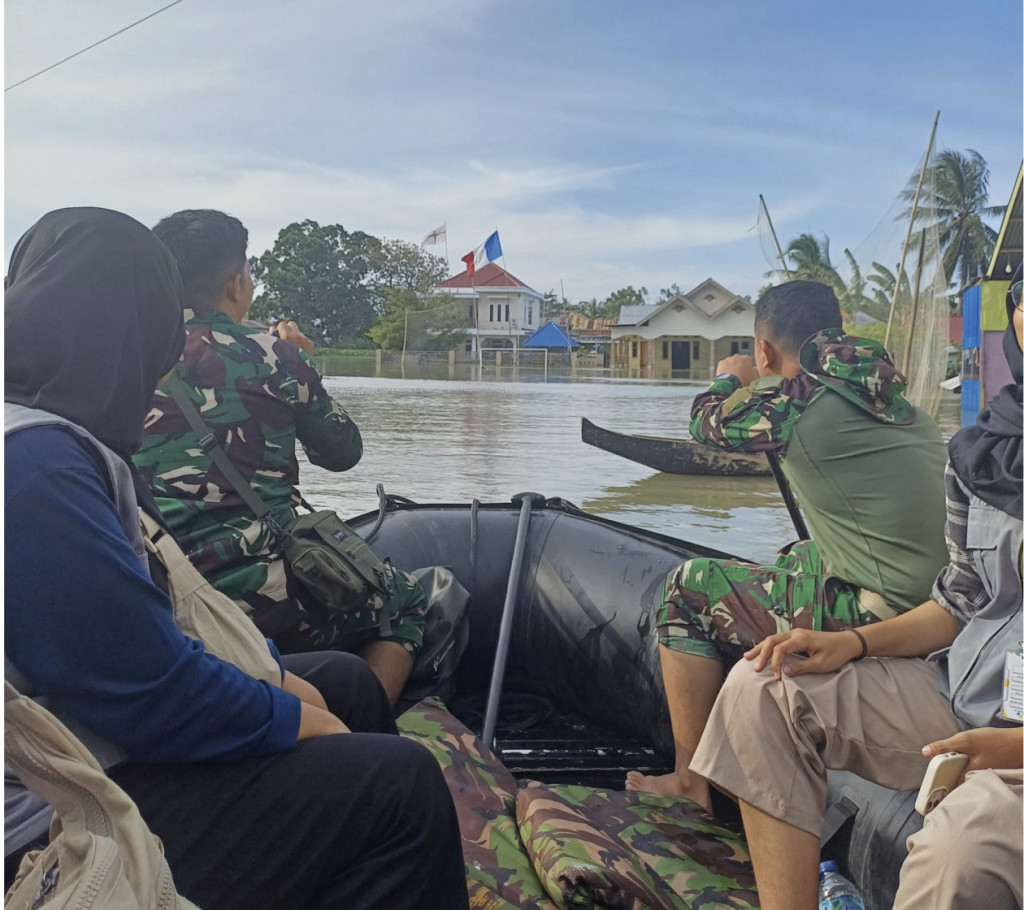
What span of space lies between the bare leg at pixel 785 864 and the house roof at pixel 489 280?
3875 centimetres

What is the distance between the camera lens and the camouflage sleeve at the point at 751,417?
167 cm

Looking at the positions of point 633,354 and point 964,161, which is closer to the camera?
point 964,161

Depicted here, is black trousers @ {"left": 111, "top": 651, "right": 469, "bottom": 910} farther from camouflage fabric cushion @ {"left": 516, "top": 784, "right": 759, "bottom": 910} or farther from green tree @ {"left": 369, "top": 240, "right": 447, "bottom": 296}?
green tree @ {"left": 369, "top": 240, "right": 447, "bottom": 296}

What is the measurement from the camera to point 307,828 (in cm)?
95

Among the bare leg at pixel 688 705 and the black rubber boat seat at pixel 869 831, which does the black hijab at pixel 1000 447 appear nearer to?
the black rubber boat seat at pixel 869 831

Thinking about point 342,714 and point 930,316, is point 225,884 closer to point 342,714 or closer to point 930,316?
point 342,714

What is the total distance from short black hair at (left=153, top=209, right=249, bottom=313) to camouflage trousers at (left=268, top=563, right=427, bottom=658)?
1.82ft

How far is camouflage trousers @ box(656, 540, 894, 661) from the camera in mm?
1580

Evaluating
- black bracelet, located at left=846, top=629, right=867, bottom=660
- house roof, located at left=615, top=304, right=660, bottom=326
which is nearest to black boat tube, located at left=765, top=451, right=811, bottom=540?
black bracelet, located at left=846, top=629, right=867, bottom=660

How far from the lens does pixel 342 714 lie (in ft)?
4.32

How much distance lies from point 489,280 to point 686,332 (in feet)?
27.9

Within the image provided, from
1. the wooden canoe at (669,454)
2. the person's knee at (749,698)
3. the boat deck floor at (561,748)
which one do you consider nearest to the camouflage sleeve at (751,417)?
the person's knee at (749,698)

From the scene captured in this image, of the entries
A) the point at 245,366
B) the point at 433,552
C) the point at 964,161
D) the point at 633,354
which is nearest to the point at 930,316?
the point at 433,552

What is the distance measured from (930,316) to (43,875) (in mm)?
10935
